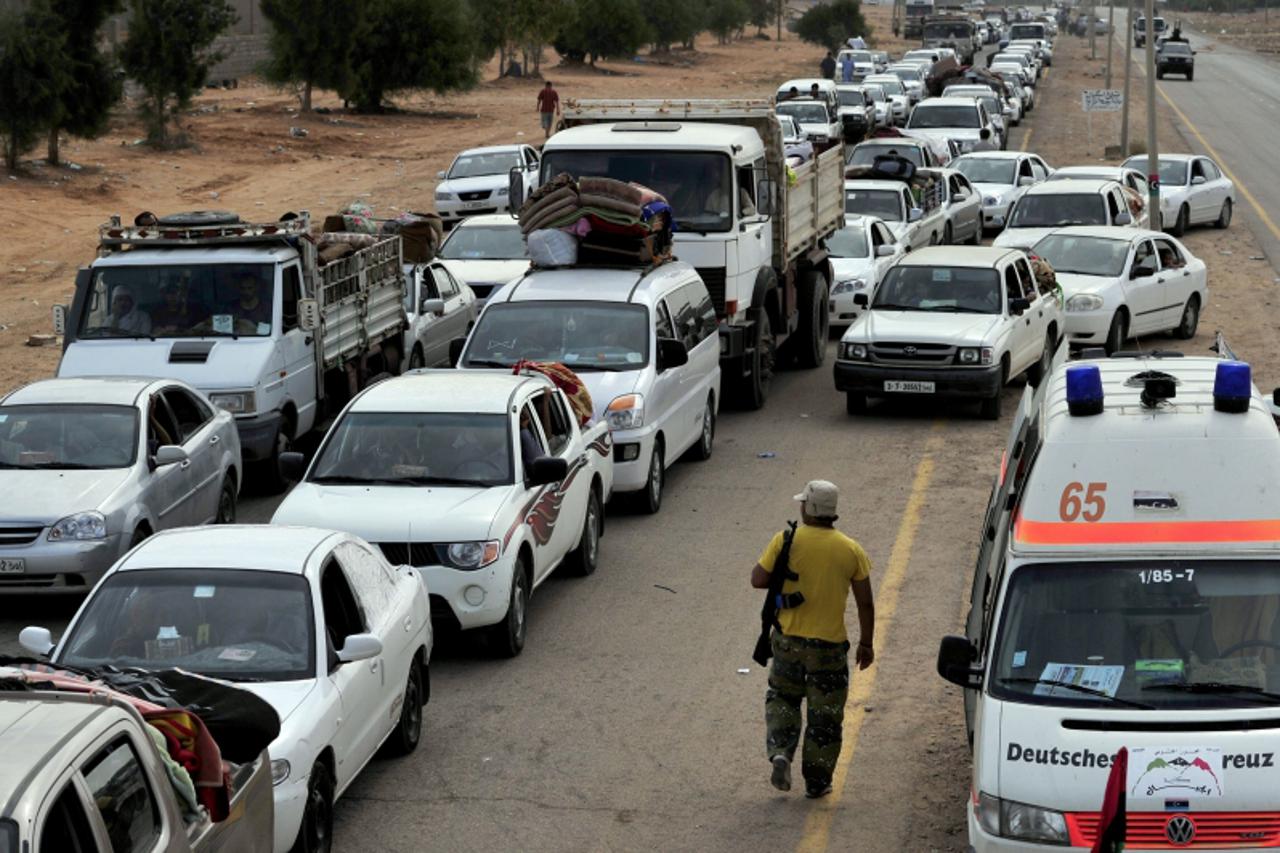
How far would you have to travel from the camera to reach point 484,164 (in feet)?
126

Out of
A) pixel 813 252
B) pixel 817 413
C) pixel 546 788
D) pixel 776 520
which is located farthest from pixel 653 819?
pixel 813 252

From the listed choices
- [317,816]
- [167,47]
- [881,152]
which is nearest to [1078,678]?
[317,816]

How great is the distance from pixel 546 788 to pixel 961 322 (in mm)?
11773

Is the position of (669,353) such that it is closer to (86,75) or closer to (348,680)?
(348,680)

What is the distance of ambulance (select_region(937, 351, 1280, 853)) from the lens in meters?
7.67

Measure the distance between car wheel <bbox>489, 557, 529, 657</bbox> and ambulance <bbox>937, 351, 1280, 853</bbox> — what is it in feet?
13.1

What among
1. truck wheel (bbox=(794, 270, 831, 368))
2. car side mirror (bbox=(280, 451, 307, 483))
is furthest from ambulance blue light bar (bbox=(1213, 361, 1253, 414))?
truck wheel (bbox=(794, 270, 831, 368))

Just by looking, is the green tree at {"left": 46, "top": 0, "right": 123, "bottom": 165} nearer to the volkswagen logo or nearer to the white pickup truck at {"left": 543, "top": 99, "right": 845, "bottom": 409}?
the white pickup truck at {"left": 543, "top": 99, "right": 845, "bottom": 409}

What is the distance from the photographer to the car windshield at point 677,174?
67.4 feet

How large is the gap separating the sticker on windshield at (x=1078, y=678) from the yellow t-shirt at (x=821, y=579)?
170 centimetres

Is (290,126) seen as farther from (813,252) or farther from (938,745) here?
(938,745)

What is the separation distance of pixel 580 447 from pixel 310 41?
45197mm

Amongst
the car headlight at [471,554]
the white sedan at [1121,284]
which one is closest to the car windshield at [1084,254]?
the white sedan at [1121,284]

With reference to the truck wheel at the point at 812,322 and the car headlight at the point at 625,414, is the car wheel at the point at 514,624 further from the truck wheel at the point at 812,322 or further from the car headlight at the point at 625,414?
the truck wheel at the point at 812,322
